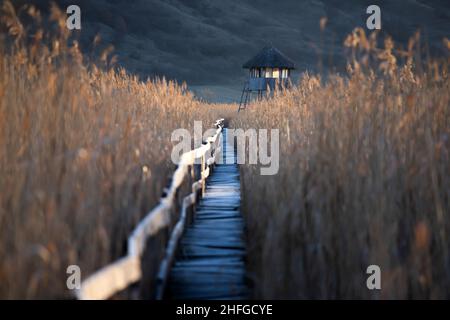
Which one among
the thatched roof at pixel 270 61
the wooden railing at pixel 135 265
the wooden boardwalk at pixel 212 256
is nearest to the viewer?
the wooden railing at pixel 135 265

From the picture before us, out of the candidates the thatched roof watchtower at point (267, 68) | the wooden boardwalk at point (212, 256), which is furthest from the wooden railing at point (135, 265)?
the thatched roof watchtower at point (267, 68)

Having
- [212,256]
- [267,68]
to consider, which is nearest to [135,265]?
[212,256]

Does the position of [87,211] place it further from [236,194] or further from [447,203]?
[236,194]

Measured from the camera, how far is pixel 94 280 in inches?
92.3

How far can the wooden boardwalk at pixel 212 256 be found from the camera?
3742 millimetres

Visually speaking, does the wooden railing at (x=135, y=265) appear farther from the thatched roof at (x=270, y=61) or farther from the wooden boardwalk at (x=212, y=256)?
the thatched roof at (x=270, y=61)

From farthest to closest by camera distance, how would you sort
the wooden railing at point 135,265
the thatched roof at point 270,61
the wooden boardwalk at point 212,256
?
the thatched roof at point 270,61 < the wooden boardwalk at point 212,256 < the wooden railing at point 135,265

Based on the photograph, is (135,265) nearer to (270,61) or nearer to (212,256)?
(212,256)

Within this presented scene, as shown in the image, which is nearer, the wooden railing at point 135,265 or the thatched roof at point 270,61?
the wooden railing at point 135,265

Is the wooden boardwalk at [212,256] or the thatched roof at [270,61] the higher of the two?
the thatched roof at [270,61]

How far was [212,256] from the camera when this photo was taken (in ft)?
14.8

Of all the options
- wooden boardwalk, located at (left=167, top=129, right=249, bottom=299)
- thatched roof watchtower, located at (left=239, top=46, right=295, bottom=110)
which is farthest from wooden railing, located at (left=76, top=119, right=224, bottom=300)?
thatched roof watchtower, located at (left=239, top=46, right=295, bottom=110)
